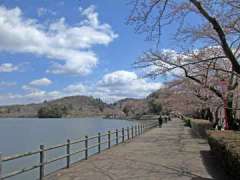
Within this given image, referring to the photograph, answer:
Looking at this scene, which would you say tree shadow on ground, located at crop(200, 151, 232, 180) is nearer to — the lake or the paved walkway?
the paved walkway

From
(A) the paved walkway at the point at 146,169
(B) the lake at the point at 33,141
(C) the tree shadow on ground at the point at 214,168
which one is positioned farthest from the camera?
(B) the lake at the point at 33,141

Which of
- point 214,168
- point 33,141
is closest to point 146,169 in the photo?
point 214,168

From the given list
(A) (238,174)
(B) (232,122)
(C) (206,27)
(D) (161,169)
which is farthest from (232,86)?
A: (A) (238,174)

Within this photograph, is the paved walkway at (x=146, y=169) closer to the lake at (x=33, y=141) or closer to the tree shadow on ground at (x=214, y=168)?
the tree shadow on ground at (x=214, y=168)

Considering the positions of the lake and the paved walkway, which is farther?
the lake

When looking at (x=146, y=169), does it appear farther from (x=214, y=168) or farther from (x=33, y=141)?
(x=33, y=141)

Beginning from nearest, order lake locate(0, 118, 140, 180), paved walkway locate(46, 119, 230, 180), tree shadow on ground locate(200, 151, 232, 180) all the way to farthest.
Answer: tree shadow on ground locate(200, 151, 232, 180)
paved walkway locate(46, 119, 230, 180)
lake locate(0, 118, 140, 180)

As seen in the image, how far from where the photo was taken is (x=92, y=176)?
12.0 metres

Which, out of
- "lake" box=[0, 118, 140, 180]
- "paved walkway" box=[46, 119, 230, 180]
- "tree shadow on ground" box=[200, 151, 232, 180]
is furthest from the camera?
"lake" box=[0, 118, 140, 180]

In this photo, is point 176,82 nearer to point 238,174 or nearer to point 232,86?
point 232,86

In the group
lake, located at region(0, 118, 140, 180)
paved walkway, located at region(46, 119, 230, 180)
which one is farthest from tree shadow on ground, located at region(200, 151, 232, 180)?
lake, located at region(0, 118, 140, 180)

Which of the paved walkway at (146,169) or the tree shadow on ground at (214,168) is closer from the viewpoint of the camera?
the tree shadow on ground at (214,168)

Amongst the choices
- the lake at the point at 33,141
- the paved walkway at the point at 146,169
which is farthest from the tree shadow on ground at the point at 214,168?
the lake at the point at 33,141

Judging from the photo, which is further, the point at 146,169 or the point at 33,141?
the point at 33,141
